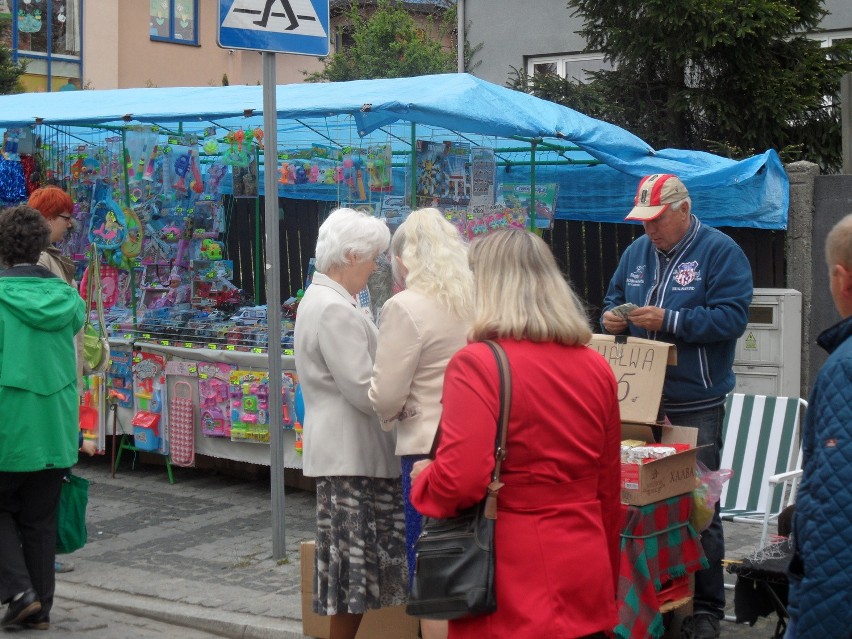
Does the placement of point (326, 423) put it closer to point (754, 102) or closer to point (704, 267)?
point (704, 267)

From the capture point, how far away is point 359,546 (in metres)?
4.22

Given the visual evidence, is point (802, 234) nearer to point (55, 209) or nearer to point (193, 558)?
point (193, 558)

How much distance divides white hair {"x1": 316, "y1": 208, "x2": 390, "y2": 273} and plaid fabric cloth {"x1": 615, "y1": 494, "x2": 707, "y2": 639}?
55.6 inches

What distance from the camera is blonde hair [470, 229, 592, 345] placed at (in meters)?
2.92

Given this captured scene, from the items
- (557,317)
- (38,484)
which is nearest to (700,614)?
→ (557,317)

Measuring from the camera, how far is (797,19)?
11133 mm

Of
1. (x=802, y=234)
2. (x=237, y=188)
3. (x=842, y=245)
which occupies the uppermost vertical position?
(x=237, y=188)

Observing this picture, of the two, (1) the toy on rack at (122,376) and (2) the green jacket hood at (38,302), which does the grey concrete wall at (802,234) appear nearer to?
(1) the toy on rack at (122,376)

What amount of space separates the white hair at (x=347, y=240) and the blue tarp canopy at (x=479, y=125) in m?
2.40

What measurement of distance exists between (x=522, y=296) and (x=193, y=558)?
12.7ft

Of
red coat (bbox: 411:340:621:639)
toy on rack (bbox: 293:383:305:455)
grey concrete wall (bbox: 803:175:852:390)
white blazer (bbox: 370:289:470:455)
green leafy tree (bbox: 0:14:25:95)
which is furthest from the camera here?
green leafy tree (bbox: 0:14:25:95)

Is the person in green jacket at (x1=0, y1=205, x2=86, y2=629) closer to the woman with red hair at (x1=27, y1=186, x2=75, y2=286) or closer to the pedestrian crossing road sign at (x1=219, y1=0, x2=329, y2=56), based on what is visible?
the woman with red hair at (x1=27, y1=186, x2=75, y2=286)

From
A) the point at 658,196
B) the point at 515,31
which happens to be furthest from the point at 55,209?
the point at 515,31

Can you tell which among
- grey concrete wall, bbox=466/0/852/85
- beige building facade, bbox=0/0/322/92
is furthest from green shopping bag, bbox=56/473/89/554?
beige building facade, bbox=0/0/322/92
